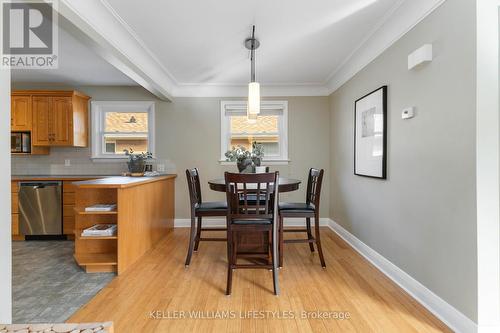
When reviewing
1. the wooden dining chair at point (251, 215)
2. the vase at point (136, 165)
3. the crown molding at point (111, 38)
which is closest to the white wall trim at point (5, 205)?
the crown molding at point (111, 38)

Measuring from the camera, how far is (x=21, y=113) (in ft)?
13.1

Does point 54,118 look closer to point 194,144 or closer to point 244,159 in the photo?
point 194,144

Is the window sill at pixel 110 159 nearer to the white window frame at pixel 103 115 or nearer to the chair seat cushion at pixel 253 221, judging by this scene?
the white window frame at pixel 103 115

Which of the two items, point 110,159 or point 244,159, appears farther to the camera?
point 110,159

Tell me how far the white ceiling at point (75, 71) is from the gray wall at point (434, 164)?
3150 mm

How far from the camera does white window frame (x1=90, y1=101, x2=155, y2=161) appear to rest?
4.36 m

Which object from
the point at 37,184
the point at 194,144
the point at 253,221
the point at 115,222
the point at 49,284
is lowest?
the point at 49,284

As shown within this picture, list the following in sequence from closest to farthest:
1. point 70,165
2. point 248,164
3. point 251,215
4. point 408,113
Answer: point 408,113, point 251,215, point 248,164, point 70,165

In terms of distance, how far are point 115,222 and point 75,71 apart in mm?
2289

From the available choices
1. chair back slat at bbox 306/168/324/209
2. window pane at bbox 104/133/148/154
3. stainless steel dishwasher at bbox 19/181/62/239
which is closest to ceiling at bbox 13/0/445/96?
window pane at bbox 104/133/148/154

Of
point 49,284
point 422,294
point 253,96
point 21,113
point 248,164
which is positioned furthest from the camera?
point 21,113

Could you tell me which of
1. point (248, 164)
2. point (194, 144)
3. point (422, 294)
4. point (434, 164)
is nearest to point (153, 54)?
point (194, 144)

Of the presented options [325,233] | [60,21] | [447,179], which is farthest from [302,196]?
[60,21]

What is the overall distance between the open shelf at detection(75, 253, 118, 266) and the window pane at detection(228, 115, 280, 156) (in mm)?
2425
